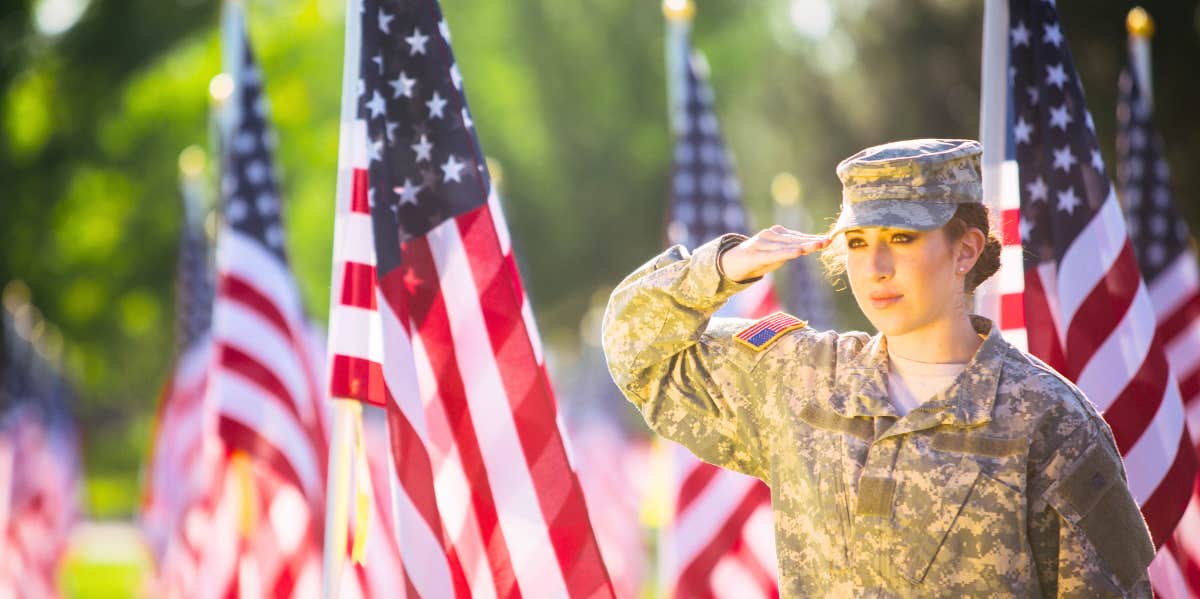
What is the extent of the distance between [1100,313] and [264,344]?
3.94 m

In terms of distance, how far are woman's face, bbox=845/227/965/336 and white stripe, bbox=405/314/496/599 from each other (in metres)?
1.64

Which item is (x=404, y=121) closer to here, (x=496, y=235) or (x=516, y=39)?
(x=496, y=235)

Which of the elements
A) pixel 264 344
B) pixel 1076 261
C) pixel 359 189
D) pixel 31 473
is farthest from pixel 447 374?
pixel 31 473

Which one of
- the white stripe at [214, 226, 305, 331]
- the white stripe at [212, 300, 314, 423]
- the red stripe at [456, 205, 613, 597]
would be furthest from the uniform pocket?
the white stripe at [214, 226, 305, 331]

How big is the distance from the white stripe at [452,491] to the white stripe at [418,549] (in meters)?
0.09

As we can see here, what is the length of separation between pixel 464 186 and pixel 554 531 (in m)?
1.12

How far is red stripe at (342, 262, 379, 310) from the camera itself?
14.3 feet

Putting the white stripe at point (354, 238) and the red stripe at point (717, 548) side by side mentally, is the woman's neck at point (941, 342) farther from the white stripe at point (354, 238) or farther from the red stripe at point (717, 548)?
the red stripe at point (717, 548)

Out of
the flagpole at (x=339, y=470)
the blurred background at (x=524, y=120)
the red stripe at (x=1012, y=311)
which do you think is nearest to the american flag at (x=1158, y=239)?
the red stripe at (x=1012, y=311)

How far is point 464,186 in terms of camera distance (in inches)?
173

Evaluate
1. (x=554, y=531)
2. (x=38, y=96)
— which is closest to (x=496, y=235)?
(x=554, y=531)

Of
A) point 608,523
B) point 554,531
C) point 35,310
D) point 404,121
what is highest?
point 404,121

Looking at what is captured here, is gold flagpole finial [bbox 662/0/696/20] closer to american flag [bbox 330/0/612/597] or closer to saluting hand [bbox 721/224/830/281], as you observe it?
american flag [bbox 330/0/612/597]

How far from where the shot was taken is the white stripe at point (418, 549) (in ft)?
13.4
